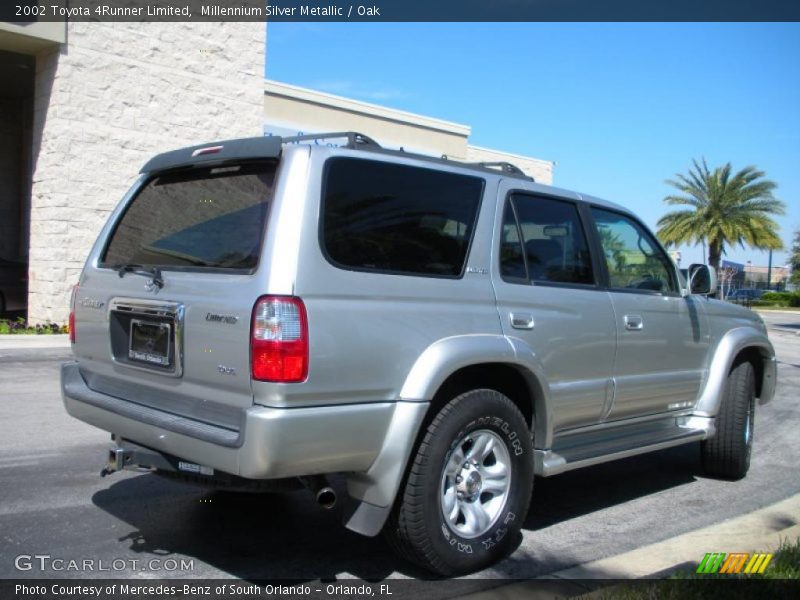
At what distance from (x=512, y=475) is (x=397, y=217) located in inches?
58.8

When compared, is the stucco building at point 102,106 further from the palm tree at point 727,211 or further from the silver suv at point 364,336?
the palm tree at point 727,211

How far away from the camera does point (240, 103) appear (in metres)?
16.2

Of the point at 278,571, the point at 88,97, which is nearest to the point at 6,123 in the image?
the point at 88,97

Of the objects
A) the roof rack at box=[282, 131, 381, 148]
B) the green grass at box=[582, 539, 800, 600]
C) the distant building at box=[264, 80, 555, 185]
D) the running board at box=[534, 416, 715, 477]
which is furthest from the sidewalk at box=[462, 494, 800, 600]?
the distant building at box=[264, 80, 555, 185]

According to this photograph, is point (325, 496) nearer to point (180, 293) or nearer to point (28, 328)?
point (180, 293)

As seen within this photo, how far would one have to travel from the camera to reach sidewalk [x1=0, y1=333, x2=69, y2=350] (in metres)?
12.0

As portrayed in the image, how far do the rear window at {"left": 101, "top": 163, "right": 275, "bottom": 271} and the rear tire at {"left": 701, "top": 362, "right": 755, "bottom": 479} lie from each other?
410 centimetres

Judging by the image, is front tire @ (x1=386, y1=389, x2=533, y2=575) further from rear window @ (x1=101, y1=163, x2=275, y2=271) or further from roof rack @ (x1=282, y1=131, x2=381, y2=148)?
roof rack @ (x1=282, y1=131, x2=381, y2=148)

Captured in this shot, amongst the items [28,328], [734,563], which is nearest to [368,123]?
[28,328]

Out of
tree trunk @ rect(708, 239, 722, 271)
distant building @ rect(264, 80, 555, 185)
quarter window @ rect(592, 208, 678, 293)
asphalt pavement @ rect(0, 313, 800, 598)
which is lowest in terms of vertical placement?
asphalt pavement @ rect(0, 313, 800, 598)

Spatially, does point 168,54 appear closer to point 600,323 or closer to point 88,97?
point 88,97

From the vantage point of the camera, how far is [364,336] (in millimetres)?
3500

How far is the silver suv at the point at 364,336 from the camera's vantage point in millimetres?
3379

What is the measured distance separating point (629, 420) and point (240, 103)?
13.0m
